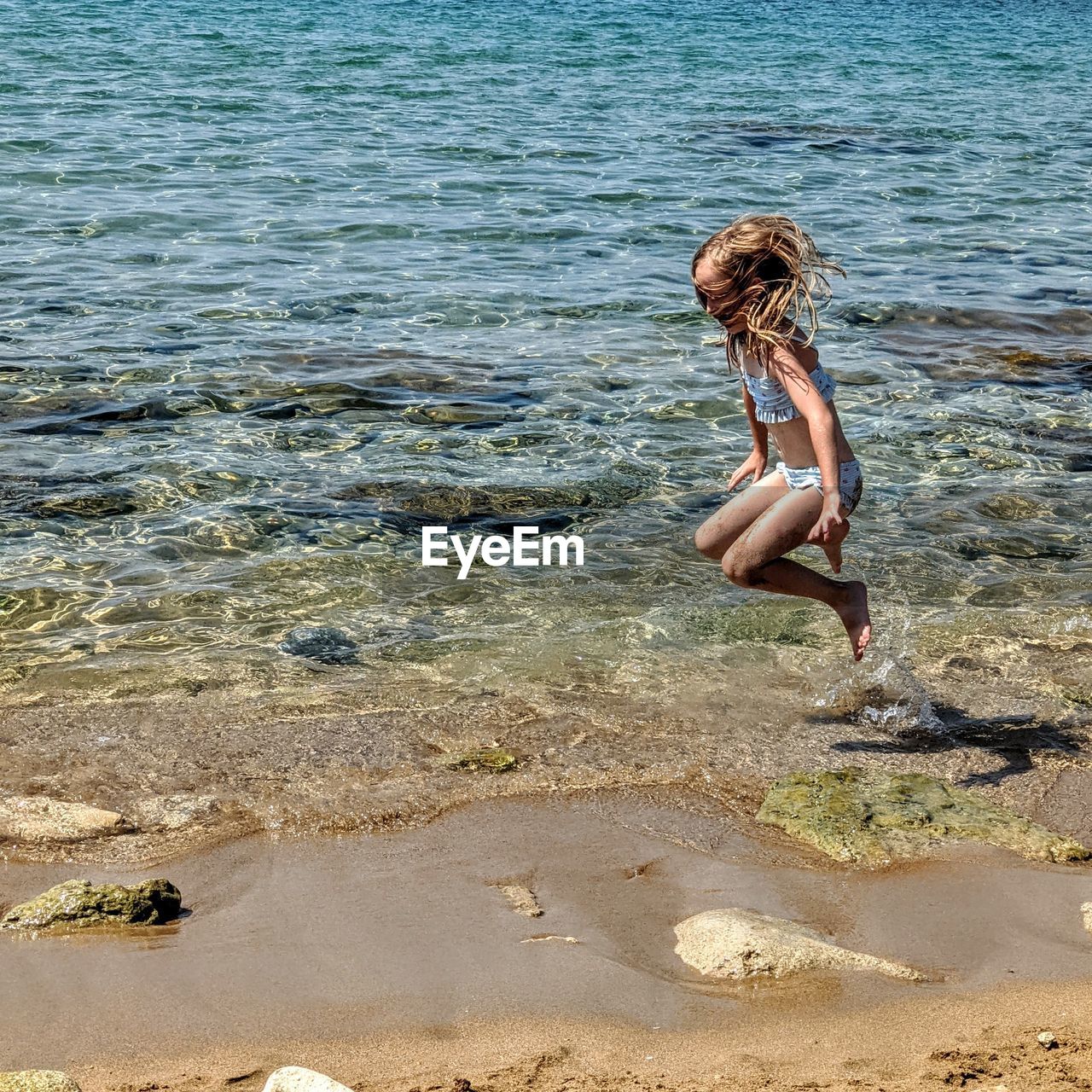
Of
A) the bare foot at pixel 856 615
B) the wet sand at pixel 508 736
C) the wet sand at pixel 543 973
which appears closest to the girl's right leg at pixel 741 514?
the bare foot at pixel 856 615

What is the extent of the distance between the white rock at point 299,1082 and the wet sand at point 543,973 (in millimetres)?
213

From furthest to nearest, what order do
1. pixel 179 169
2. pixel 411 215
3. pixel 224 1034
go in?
pixel 179 169 → pixel 411 215 → pixel 224 1034

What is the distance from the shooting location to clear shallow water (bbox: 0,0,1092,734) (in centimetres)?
654

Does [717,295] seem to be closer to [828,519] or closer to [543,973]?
[828,519]

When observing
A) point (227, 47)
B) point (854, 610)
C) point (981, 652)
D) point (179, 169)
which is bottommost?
point (981, 652)

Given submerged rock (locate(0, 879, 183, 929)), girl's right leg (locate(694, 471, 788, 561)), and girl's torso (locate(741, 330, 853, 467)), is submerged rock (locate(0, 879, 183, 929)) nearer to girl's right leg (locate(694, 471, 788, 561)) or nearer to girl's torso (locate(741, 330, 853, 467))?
girl's right leg (locate(694, 471, 788, 561))

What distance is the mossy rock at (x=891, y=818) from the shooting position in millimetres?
4449

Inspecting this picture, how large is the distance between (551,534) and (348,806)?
3.25 meters

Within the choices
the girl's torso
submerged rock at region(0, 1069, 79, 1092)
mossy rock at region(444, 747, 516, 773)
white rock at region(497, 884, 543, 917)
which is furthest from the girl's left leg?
submerged rock at region(0, 1069, 79, 1092)

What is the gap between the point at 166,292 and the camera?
12.2 meters

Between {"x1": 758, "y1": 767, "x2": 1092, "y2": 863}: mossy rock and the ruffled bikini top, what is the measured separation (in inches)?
57.0

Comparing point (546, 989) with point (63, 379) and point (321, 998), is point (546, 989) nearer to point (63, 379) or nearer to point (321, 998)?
point (321, 998)

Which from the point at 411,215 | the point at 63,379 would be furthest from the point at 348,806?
the point at 411,215

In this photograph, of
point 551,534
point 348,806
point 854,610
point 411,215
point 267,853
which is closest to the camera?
point 267,853
